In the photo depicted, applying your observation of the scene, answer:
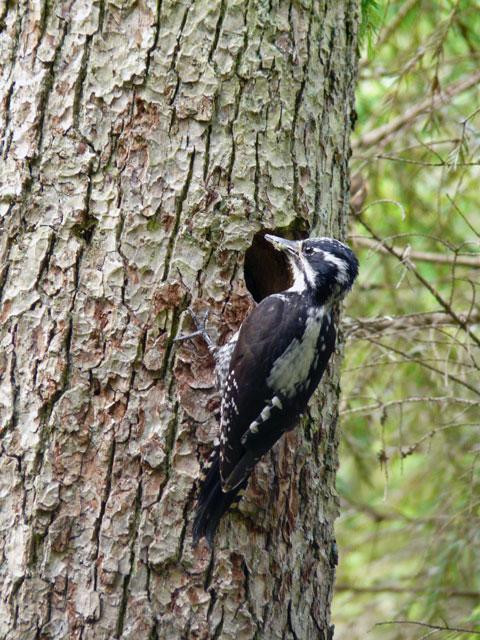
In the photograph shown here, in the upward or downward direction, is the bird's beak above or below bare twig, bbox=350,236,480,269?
below

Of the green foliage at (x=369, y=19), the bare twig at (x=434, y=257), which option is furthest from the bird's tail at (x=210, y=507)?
the green foliage at (x=369, y=19)

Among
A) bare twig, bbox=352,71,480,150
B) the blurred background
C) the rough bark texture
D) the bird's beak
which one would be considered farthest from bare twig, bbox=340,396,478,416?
bare twig, bbox=352,71,480,150

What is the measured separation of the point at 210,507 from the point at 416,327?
71.5 inches

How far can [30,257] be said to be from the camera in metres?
3.40

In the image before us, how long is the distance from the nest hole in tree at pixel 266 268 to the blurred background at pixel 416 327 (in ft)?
1.42

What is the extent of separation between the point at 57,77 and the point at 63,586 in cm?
195

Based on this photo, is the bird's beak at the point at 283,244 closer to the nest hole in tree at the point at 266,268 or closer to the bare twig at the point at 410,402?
the nest hole in tree at the point at 266,268

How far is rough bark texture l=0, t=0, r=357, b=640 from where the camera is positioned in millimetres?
3152

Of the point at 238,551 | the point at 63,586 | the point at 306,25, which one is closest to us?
the point at 63,586

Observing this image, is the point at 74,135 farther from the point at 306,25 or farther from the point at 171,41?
the point at 306,25

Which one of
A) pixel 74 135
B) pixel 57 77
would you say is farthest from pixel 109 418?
pixel 57 77

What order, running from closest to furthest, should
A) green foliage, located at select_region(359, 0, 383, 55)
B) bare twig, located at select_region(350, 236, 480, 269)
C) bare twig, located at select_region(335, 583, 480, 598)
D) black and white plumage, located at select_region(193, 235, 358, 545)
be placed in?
1. black and white plumage, located at select_region(193, 235, 358, 545)
2. green foliage, located at select_region(359, 0, 383, 55)
3. bare twig, located at select_region(335, 583, 480, 598)
4. bare twig, located at select_region(350, 236, 480, 269)

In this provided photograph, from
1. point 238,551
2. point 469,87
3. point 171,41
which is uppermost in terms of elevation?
point 469,87

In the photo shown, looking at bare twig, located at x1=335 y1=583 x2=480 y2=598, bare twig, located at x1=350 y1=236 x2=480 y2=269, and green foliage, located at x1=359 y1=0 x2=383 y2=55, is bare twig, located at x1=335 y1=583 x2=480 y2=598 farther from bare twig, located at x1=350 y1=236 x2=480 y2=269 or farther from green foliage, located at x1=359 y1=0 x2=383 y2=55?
green foliage, located at x1=359 y1=0 x2=383 y2=55
